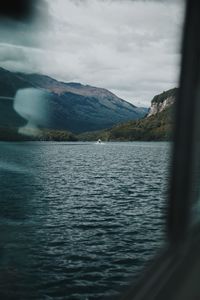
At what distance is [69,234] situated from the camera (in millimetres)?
13031

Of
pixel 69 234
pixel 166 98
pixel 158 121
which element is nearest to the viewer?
pixel 166 98

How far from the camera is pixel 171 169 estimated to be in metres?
1.96

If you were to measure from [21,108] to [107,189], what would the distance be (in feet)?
67.3

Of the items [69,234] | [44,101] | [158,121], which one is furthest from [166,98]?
[69,234]

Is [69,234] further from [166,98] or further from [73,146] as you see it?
[166,98]

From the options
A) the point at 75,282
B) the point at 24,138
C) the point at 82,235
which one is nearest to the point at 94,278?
the point at 75,282

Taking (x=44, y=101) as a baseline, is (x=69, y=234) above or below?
below

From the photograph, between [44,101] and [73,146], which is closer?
[44,101]

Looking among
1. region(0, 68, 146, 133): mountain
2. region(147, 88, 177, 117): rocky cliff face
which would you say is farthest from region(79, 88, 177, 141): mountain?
region(0, 68, 146, 133): mountain

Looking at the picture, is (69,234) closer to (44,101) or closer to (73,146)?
(73,146)

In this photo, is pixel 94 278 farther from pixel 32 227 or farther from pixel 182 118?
pixel 182 118

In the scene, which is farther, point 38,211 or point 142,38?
point 38,211

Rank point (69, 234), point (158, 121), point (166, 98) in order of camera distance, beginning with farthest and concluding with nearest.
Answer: point (69, 234) < point (158, 121) < point (166, 98)

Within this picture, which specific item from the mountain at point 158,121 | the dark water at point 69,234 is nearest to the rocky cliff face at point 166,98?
the mountain at point 158,121
